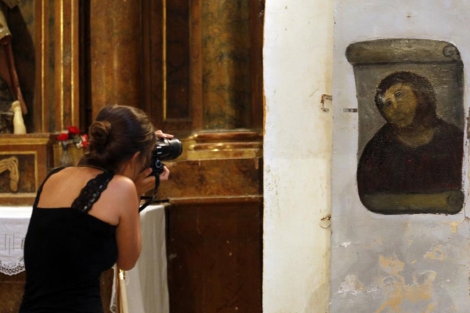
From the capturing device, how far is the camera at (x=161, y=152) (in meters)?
2.85

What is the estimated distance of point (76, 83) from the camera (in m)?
6.02

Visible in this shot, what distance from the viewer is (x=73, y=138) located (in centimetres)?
580

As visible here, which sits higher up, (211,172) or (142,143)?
(142,143)

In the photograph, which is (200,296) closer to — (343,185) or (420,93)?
(343,185)

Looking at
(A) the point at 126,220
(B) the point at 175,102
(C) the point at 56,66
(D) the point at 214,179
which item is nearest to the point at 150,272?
(D) the point at 214,179

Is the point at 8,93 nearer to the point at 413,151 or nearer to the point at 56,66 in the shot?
the point at 56,66

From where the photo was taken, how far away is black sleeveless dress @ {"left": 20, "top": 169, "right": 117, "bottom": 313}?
2424 millimetres

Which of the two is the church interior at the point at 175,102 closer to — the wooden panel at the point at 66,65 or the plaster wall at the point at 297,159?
the wooden panel at the point at 66,65

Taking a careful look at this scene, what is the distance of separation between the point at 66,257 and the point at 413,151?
2086 mm

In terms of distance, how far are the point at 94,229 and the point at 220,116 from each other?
332cm

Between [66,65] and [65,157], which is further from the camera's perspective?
[66,65]

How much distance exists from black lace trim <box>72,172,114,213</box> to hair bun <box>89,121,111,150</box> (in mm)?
119

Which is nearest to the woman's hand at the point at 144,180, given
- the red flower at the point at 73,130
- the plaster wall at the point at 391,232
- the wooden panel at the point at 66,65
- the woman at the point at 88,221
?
the woman at the point at 88,221

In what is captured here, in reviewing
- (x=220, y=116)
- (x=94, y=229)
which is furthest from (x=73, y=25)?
(x=94, y=229)
